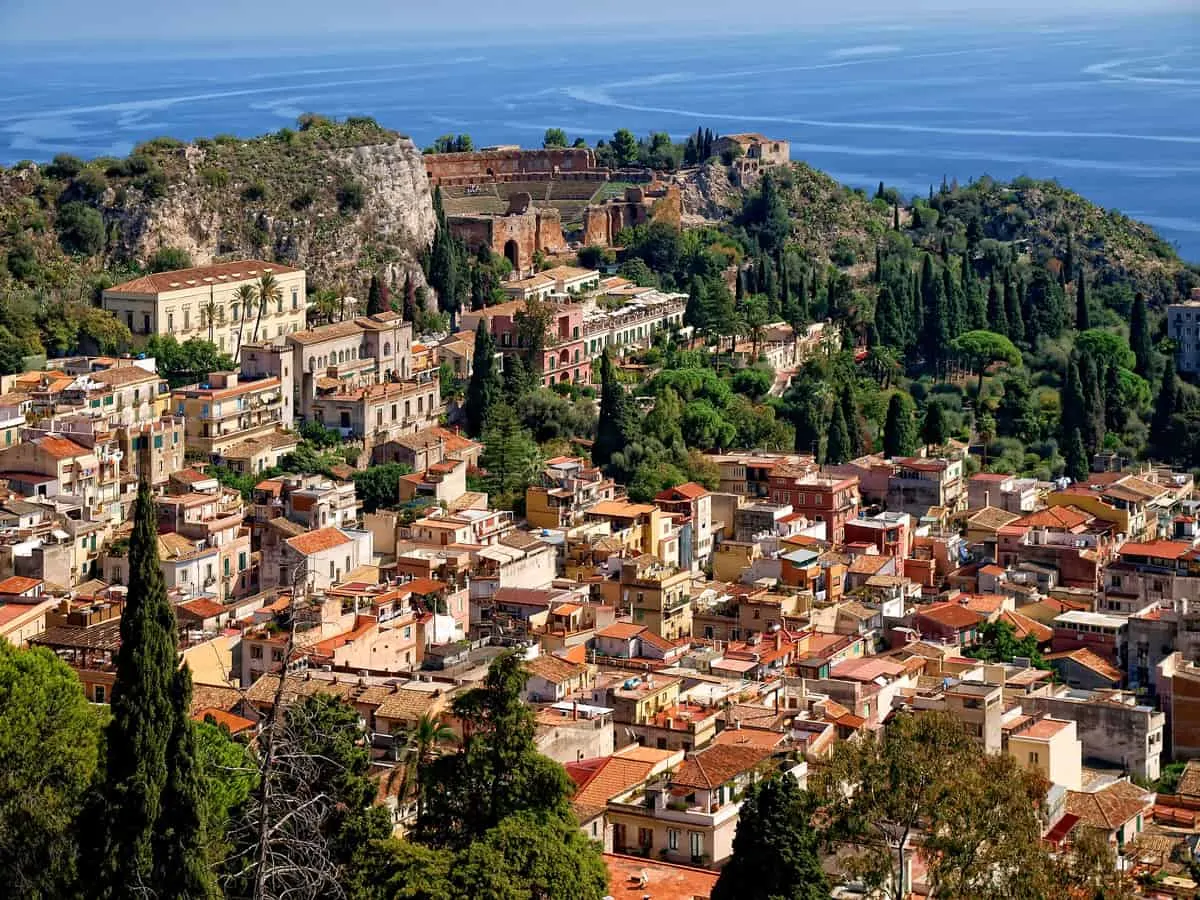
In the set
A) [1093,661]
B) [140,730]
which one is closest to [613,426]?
[1093,661]

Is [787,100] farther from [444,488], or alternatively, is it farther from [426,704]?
[426,704]

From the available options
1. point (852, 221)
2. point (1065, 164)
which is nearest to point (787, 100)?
point (1065, 164)

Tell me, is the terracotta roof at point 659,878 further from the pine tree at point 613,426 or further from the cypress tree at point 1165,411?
the cypress tree at point 1165,411

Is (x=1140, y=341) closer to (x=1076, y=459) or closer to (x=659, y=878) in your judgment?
(x=1076, y=459)

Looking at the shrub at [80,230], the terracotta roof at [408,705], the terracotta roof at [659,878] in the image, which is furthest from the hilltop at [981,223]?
the terracotta roof at [659,878]

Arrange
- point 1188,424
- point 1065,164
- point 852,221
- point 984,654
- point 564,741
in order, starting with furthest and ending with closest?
point 1065,164, point 852,221, point 1188,424, point 984,654, point 564,741
